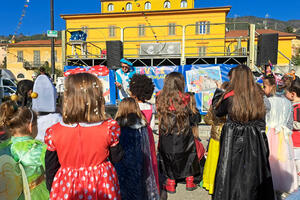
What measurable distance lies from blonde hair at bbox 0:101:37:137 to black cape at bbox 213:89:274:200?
203 cm

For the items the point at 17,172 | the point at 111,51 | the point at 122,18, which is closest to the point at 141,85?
the point at 17,172

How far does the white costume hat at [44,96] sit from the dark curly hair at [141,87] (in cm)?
105

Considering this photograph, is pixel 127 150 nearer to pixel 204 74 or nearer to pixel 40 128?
pixel 40 128

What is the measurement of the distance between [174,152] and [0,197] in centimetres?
231

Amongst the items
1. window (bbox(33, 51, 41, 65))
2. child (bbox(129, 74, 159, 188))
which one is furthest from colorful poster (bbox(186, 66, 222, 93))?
window (bbox(33, 51, 41, 65))

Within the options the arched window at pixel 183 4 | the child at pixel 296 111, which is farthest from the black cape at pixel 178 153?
the arched window at pixel 183 4

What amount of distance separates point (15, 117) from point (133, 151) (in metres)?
1.27

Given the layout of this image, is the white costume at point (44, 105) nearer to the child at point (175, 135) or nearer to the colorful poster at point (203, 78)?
the child at point (175, 135)

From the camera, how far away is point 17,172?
1590 millimetres

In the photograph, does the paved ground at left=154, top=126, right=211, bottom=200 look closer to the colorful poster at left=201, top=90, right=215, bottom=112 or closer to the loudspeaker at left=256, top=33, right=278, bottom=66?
the colorful poster at left=201, top=90, right=215, bottom=112

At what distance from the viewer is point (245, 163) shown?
8.03 ft

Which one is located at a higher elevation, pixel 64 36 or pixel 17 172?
pixel 64 36

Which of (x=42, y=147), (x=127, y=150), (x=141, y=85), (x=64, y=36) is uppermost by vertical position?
(x=64, y=36)

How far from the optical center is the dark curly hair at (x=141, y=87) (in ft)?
9.25
